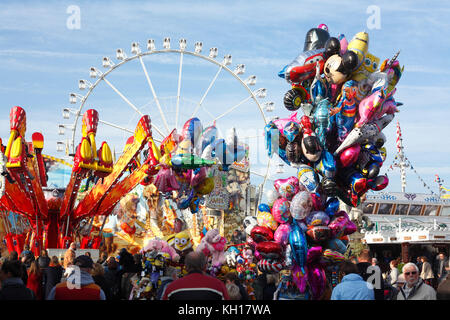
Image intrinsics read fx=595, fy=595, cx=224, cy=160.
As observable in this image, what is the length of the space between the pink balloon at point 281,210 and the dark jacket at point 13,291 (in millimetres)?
5029

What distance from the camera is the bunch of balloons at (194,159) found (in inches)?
442

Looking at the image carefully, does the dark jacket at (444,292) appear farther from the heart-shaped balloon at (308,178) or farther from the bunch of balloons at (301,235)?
the heart-shaped balloon at (308,178)

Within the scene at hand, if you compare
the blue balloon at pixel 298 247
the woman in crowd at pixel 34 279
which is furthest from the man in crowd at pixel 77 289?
the blue balloon at pixel 298 247

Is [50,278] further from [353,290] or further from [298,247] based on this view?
[353,290]

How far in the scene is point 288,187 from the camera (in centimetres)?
956

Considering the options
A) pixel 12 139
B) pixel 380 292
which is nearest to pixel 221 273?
pixel 380 292

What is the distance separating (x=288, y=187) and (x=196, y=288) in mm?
5289

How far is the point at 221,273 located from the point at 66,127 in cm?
2212

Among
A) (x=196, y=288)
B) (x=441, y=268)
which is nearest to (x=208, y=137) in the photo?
(x=441, y=268)

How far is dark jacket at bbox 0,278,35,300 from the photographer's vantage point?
4.75 m

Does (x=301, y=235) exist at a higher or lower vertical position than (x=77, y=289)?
higher

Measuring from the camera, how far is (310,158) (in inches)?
368
